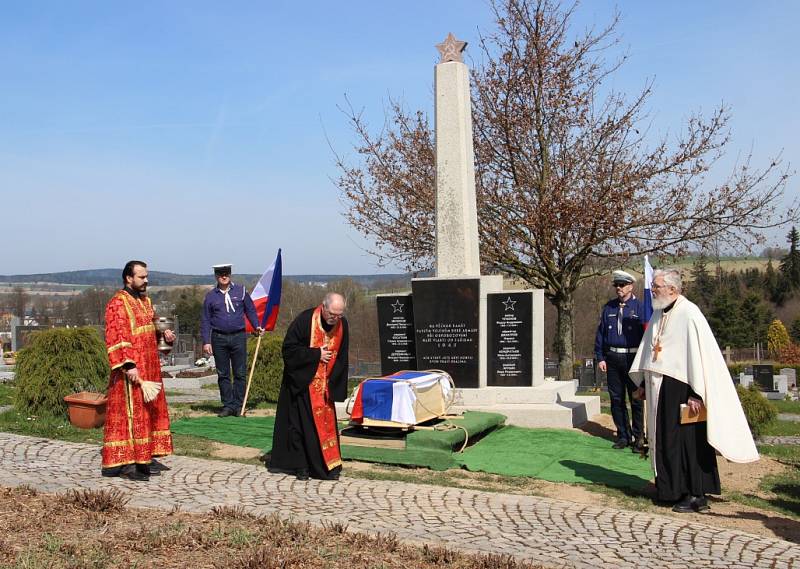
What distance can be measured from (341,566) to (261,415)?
6.76m

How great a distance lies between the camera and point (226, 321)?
10180mm

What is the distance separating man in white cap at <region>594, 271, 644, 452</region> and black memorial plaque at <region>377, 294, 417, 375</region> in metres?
2.89

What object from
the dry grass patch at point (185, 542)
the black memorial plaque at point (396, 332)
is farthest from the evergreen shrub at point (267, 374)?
the dry grass patch at point (185, 542)

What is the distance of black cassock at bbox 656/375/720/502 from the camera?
6141 mm

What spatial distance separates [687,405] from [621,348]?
227cm

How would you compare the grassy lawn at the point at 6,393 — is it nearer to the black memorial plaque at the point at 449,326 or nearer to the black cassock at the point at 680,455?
the black memorial plaque at the point at 449,326

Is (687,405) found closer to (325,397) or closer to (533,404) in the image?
(325,397)

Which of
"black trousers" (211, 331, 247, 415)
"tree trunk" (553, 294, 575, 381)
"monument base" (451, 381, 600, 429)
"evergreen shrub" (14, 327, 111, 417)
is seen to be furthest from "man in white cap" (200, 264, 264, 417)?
"tree trunk" (553, 294, 575, 381)

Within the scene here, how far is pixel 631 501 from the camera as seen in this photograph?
251 inches

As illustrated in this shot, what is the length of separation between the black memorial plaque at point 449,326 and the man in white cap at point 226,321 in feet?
7.12

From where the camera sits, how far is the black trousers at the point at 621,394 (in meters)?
8.38

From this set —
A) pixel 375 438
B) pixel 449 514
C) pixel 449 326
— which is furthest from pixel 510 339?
pixel 449 514

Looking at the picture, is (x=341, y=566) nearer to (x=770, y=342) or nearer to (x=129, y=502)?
(x=129, y=502)

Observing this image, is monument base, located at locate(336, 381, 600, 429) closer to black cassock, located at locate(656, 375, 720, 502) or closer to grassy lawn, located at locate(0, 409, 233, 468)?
grassy lawn, located at locate(0, 409, 233, 468)
